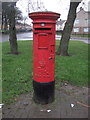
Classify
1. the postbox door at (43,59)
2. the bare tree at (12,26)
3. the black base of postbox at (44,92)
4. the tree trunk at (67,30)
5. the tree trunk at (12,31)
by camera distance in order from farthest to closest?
the tree trunk at (67,30), the tree trunk at (12,31), the bare tree at (12,26), the black base of postbox at (44,92), the postbox door at (43,59)

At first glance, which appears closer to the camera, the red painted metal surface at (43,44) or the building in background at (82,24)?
the red painted metal surface at (43,44)

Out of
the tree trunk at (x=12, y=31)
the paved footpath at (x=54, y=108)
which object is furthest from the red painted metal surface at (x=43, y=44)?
the tree trunk at (x=12, y=31)

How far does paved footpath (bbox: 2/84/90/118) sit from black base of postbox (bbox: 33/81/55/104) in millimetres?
102

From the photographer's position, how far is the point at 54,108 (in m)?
3.51

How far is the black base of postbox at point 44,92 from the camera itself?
3596 millimetres

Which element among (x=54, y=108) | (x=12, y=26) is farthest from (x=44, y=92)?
(x=12, y=26)

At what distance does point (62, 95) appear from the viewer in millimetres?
4145

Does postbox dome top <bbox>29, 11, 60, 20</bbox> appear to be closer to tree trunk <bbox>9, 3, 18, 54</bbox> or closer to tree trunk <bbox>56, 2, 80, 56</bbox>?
tree trunk <bbox>9, 3, 18, 54</bbox>

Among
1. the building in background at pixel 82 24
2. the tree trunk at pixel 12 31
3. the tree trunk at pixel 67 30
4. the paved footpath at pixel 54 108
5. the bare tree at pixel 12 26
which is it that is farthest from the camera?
the building in background at pixel 82 24

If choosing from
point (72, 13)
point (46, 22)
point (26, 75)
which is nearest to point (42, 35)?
point (46, 22)

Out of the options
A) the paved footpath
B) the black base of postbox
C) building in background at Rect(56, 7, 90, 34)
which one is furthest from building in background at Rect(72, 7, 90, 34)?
the black base of postbox

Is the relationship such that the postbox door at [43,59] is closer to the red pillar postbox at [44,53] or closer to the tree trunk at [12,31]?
the red pillar postbox at [44,53]

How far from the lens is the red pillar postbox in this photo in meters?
3.34

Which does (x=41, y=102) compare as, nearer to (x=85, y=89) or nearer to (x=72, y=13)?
(x=85, y=89)
